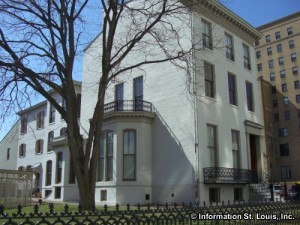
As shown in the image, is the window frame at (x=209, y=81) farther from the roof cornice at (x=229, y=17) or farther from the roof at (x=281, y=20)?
the roof at (x=281, y=20)

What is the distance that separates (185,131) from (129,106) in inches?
205

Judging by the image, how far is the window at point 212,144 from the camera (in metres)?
24.3

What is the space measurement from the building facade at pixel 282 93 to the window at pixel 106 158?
53.4m

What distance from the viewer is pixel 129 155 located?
2489 centimetres

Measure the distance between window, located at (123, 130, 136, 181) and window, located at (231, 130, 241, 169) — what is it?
7108mm

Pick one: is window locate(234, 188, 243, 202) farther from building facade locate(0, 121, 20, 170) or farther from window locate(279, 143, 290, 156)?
window locate(279, 143, 290, 156)

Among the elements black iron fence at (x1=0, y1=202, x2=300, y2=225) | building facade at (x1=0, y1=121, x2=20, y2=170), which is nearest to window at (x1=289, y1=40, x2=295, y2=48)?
building facade at (x1=0, y1=121, x2=20, y2=170)

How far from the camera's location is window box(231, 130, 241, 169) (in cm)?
2657

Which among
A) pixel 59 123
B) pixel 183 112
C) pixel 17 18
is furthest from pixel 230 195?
pixel 59 123

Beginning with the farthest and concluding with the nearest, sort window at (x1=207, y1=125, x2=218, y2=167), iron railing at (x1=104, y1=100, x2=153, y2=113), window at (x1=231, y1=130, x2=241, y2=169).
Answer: window at (x1=231, y1=130, x2=241, y2=169), iron railing at (x1=104, y1=100, x2=153, y2=113), window at (x1=207, y1=125, x2=218, y2=167)

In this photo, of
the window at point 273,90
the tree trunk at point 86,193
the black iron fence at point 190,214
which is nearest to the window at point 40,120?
the tree trunk at point 86,193

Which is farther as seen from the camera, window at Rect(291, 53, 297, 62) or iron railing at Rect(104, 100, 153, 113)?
window at Rect(291, 53, 297, 62)

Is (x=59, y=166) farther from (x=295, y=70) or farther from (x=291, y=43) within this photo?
(x=291, y=43)

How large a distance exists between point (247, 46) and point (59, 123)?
69.2ft
